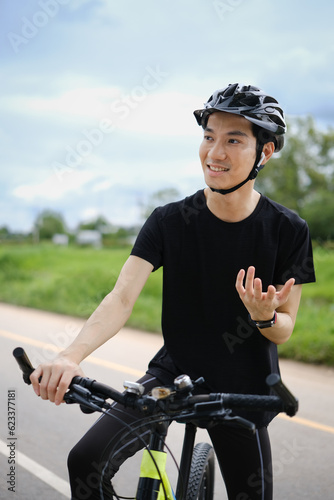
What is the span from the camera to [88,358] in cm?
857

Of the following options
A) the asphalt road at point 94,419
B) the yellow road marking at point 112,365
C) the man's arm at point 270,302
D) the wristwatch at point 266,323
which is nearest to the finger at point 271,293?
the man's arm at point 270,302

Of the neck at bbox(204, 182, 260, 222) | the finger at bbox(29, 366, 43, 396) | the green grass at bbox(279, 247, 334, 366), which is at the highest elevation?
the neck at bbox(204, 182, 260, 222)

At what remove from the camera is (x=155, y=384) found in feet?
7.87

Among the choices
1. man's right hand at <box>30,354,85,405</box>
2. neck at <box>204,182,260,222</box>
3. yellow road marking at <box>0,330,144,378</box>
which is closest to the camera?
man's right hand at <box>30,354,85,405</box>

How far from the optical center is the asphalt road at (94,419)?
4.48 metres

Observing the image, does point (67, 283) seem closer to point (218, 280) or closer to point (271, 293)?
point (218, 280)

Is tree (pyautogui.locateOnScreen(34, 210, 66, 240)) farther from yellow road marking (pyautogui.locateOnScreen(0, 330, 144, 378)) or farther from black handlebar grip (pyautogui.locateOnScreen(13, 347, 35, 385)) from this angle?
black handlebar grip (pyautogui.locateOnScreen(13, 347, 35, 385))

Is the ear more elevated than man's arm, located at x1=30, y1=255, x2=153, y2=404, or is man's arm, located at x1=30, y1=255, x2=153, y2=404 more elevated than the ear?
the ear

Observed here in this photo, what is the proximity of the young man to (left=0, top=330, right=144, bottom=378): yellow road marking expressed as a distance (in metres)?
5.11

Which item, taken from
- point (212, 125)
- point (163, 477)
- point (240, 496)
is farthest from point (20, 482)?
point (212, 125)

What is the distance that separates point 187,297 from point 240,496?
81 centimetres

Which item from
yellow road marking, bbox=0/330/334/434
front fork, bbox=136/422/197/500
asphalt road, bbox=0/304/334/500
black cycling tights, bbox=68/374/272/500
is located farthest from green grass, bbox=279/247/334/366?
front fork, bbox=136/422/197/500

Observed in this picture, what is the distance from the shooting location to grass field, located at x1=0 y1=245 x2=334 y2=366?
9.00m

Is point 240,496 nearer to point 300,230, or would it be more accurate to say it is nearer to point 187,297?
point 187,297
